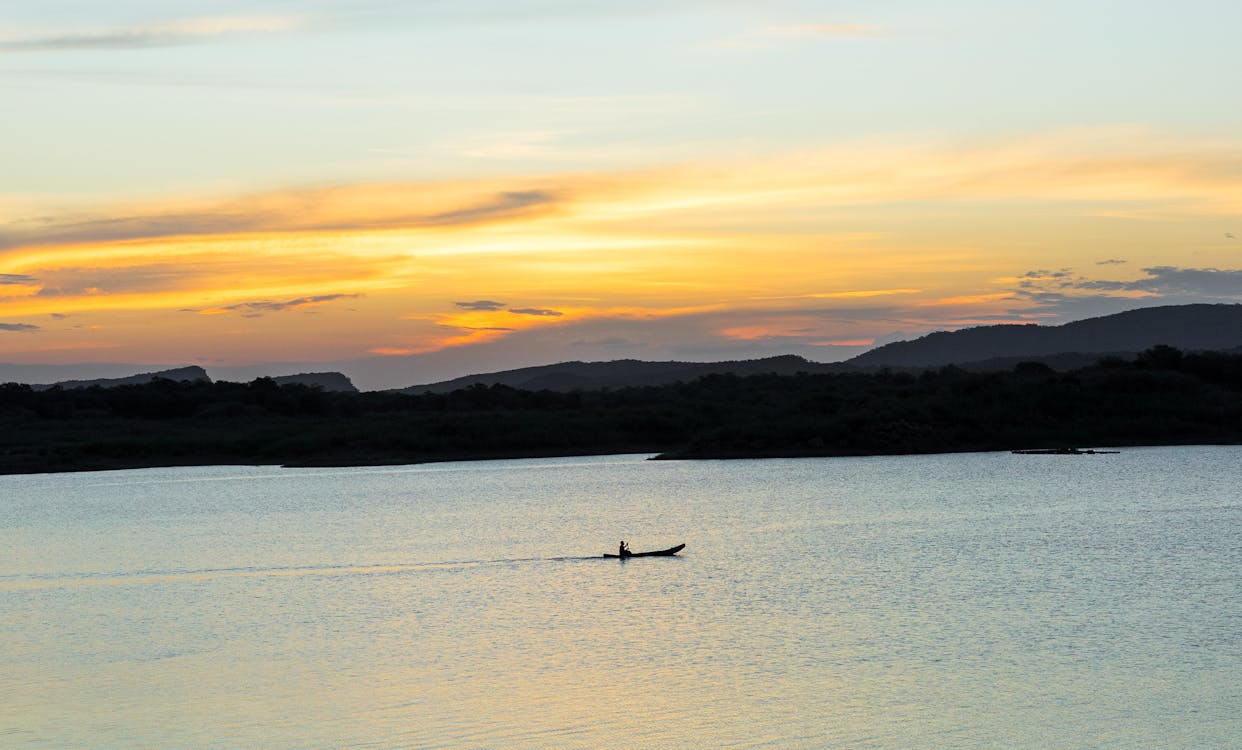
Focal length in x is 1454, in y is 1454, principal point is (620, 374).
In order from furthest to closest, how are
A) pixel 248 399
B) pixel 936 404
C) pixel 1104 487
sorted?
pixel 248 399, pixel 936 404, pixel 1104 487

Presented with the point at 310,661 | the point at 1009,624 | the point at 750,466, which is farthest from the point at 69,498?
the point at 1009,624

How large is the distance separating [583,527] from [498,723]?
95.3ft

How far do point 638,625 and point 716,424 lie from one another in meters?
71.7

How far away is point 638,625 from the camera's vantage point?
27.6 m

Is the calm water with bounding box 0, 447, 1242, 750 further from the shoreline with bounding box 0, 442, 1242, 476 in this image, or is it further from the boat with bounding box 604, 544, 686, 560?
the shoreline with bounding box 0, 442, 1242, 476

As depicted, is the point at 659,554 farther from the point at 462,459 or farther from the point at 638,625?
the point at 462,459

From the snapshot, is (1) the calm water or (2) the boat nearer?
(1) the calm water

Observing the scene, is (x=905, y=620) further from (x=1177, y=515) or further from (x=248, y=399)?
(x=248, y=399)

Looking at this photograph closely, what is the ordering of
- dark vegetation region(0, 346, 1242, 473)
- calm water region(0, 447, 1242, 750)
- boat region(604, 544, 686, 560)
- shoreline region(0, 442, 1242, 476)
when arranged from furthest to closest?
dark vegetation region(0, 346, 1242, 473)
shoreline region(0, 442, 1242, 476)
boat region(604, 544, 686, 560)
calm water region(0, 447, 1242, 750)

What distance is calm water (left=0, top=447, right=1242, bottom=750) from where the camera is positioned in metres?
19.4

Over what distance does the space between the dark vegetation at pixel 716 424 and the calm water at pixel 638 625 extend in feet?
104

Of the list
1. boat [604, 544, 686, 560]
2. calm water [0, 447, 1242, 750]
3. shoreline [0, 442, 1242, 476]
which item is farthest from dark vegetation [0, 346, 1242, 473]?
boat [604, 544, 686, 560]

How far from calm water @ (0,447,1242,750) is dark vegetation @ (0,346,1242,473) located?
31.6 meters

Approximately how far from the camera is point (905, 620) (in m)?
27.3
